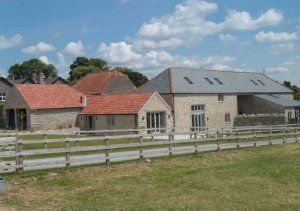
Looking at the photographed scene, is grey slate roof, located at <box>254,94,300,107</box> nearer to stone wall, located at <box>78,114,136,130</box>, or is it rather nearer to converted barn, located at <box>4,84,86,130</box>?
stone wall, located at <box>78,114,136,130</box>

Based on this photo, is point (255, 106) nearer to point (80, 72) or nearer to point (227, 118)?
point (227, 118)

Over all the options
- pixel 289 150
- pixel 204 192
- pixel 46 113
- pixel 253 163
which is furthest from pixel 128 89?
pixel 204 192

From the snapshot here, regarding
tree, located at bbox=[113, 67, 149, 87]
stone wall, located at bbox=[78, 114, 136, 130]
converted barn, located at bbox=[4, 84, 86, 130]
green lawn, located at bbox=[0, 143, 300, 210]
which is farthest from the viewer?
tree, located at bbox=[113, 67, 149, 87]

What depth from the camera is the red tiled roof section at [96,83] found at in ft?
205

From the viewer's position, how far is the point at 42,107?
45.4 meters

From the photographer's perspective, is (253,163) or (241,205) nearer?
(241,205)

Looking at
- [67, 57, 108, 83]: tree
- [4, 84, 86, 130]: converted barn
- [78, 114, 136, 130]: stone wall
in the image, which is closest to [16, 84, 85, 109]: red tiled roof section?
[4, 84, 86, 130]: converted barn

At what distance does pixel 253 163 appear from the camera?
58.2 ft

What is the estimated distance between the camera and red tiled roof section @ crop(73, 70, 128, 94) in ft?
205

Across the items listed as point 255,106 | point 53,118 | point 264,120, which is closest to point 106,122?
point 53,118

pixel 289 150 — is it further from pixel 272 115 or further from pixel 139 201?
pixel 272 115

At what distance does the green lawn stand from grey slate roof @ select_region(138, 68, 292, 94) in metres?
29.0

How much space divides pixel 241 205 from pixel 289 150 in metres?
13.6

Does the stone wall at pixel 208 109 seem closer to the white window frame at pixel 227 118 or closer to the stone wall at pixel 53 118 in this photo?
the white window frame at pixel 227 118
